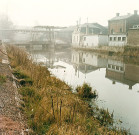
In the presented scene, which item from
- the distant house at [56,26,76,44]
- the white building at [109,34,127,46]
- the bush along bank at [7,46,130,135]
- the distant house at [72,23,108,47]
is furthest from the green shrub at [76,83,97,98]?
the distant house at [56,26,76,44]

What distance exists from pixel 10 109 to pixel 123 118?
3.66 metres

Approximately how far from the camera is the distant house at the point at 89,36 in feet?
123

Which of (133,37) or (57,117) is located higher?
(133,37)

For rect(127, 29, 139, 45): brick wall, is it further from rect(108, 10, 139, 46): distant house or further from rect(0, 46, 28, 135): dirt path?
rect(0, 46, 28, 135): dirt path

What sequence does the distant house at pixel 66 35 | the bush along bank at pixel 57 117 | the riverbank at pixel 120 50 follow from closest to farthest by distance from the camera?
the bush along bank at pixel 57 117, the riverbank at pixel 120 50, the distant house at pixel 66 35

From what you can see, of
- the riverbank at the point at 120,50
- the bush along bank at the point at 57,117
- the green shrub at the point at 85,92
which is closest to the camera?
the bush along bank at the point at 57,117

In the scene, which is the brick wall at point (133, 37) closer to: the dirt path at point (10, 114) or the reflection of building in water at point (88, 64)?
the reflection of building in water at point (88, 64)

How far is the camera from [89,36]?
40875 mm

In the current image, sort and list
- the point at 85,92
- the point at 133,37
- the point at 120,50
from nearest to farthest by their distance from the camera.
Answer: the point at 85,92
the point at 120,50
the point at 133,37

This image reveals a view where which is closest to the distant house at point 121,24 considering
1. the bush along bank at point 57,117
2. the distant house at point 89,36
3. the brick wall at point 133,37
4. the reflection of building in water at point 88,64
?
the distant house at point 89,36

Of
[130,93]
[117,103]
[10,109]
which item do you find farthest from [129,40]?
[10,109]

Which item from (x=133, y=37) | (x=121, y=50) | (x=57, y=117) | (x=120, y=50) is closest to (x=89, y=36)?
(x=133, y=37)

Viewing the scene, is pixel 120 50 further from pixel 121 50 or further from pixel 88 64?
pixel 88 64

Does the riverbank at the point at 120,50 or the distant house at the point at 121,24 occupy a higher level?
the distant house at the point at 121,24
